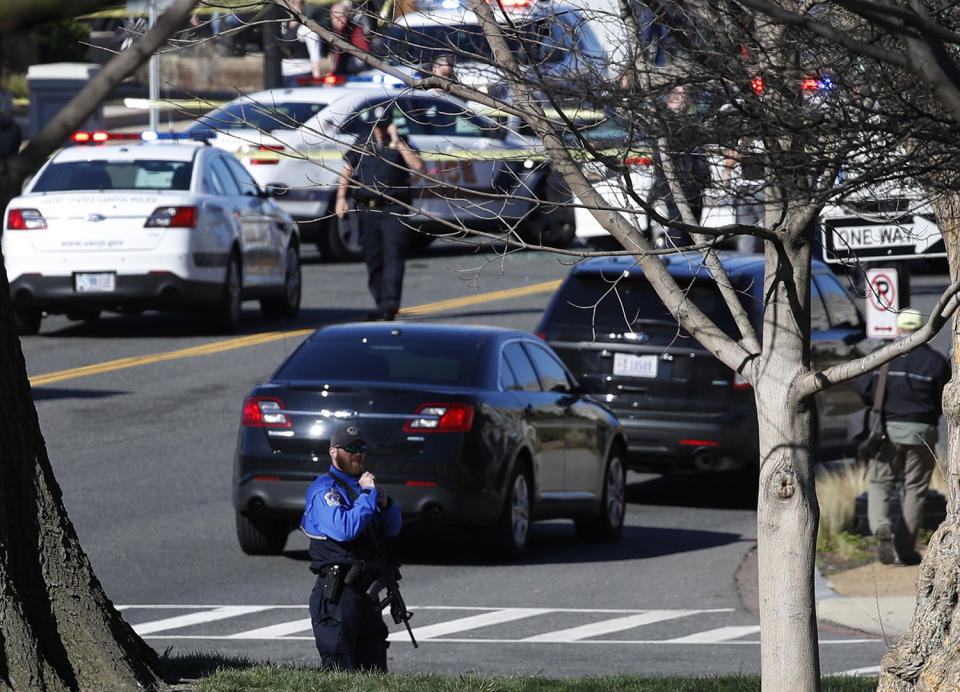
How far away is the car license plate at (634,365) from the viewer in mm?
14336

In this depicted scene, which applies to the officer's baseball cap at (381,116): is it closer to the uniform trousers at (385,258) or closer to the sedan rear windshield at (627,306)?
the sedan rear windshield at (627,306)

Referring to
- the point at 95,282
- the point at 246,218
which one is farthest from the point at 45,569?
the point at 246,218

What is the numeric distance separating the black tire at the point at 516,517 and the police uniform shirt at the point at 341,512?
325 centimetres

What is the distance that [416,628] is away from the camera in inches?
413

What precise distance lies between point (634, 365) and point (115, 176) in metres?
7.60

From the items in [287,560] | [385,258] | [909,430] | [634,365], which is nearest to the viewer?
[287,560]

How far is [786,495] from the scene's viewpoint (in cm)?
658

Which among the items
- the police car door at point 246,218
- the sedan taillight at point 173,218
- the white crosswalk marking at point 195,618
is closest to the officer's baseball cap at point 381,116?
the white crosswalk marking at point 195,618

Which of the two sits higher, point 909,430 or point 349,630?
point 909,430

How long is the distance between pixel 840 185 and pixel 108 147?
15.1 meters

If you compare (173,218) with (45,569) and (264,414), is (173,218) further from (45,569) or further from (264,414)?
(45,569)

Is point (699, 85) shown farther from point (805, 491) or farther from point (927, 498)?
point (927, 498)

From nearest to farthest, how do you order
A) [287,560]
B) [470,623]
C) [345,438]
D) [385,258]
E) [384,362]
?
[345,438]
[470,623]
[384,362]
[287,560]
[385,258]

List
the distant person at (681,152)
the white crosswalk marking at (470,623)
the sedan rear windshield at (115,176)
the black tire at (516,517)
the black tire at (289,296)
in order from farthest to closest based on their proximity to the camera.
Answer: the black tire at (289,296)
the sedan rear windshield at (115,176)
the black tire at (516,517)
the white crosswalk marking at (470,623)
the distant person at (681,152)
